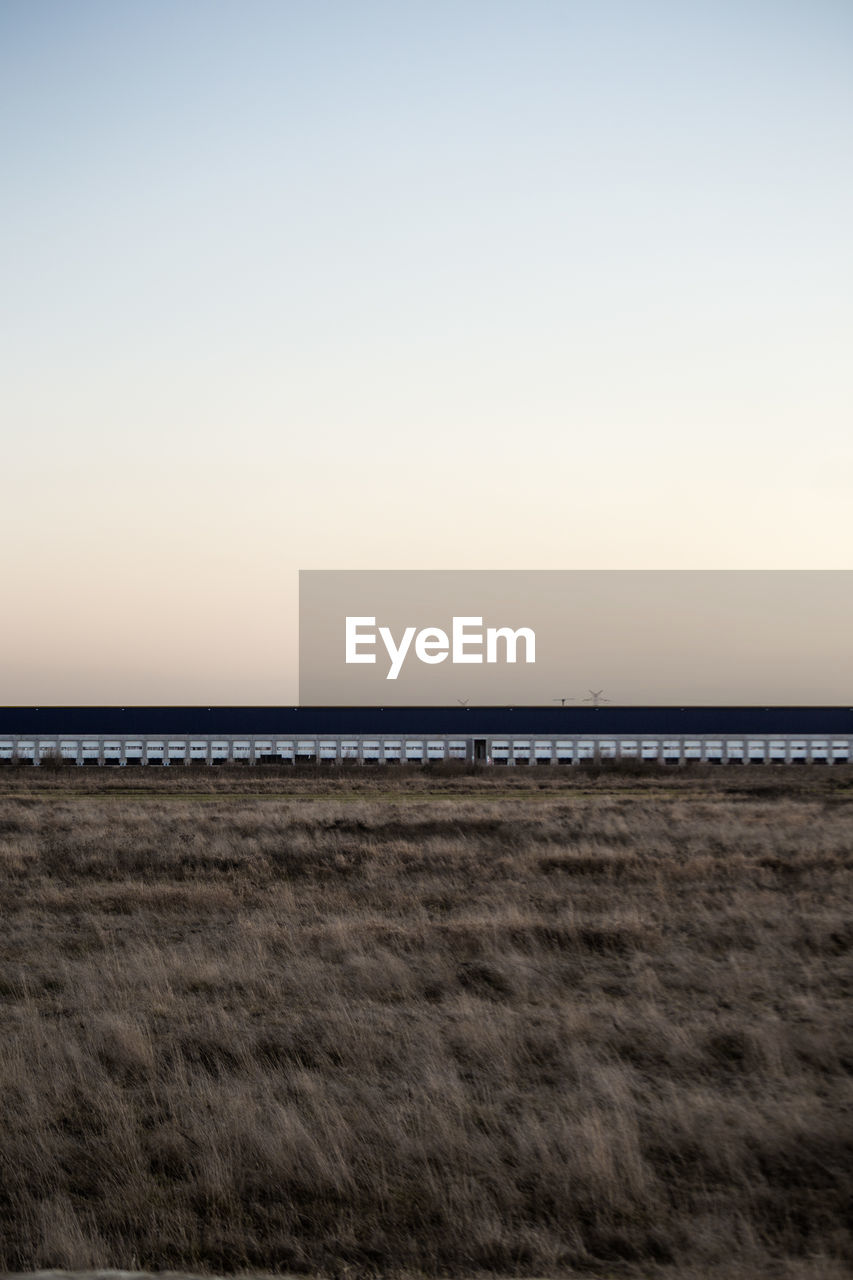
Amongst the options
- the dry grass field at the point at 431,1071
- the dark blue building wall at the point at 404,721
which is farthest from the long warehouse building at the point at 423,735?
the dry grass field at the point at 431,1071

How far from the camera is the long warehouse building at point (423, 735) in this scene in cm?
7300

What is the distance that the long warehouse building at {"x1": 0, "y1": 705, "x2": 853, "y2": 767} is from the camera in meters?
73.0

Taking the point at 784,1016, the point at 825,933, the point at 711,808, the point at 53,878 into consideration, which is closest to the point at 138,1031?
the point at 784,1016

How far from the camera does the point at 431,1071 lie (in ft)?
27.6

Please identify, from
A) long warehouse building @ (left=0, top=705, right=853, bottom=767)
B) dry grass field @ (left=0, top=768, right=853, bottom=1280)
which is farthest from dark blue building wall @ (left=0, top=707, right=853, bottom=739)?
dry grass field @ (left=0, top=768, right=853, bottom=1280)

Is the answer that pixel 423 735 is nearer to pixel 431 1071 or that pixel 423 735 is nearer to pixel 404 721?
pixel 404 721

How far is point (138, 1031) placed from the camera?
9.39 metres

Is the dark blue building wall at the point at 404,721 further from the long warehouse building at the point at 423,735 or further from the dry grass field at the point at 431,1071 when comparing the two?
the dry grass field at the point at 431,1071

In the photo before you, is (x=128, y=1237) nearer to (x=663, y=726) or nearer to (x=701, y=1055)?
(x=701, y=1055)

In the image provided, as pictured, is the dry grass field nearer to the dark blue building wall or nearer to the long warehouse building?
the long warehouse building

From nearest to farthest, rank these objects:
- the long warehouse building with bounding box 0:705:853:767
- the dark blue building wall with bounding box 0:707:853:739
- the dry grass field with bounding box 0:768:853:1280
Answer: the dry grass field with bounding box 0:768:853:1280 < the long warehouse building with bounding box 0:705:853:767 < the dark blue building wall with bounding box 0:707:853:739

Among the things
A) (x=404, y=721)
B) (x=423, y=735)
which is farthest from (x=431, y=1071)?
(x=404, y=721)

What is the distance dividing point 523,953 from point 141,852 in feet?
38.3

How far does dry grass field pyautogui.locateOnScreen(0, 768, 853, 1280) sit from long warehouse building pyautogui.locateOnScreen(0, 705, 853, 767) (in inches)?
2106
